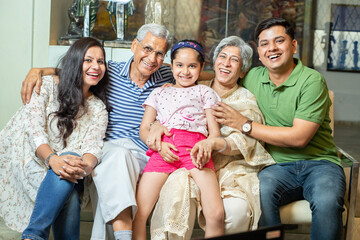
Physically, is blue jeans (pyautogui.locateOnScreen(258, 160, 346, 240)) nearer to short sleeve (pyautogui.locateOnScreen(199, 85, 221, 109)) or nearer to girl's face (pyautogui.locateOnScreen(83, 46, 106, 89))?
short sleeve (pyautogui.locateOnScreen(199, 85, 221, 109))

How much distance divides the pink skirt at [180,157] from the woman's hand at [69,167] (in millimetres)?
331

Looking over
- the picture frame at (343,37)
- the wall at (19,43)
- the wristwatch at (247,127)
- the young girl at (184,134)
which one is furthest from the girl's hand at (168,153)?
the picture frame at (343,37)

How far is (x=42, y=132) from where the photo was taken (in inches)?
94.0

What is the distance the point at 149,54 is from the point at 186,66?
0.28m

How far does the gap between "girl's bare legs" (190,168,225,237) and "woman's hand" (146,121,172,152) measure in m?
0.21

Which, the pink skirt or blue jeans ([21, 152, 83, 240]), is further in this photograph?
the pink skirt

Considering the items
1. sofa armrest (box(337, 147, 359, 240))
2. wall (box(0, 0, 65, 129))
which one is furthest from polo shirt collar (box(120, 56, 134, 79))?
sofa armrest (box(337, 147, 359, 240))

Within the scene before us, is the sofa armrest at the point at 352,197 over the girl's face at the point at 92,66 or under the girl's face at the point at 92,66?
under

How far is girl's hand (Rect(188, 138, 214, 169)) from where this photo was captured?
2270 millimetres

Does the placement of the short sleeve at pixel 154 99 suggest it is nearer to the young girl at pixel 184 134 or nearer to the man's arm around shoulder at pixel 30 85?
the young girl at pixel 184 134

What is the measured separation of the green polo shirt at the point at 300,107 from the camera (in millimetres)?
2436

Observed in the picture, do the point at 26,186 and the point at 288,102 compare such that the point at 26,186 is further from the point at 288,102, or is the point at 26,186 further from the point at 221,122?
the point at 288,102

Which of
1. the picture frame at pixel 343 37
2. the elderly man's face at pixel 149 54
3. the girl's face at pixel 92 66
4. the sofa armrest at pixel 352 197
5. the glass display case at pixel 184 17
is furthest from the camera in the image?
the picture frame at pixel 343 37

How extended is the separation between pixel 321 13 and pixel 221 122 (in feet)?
8.82
